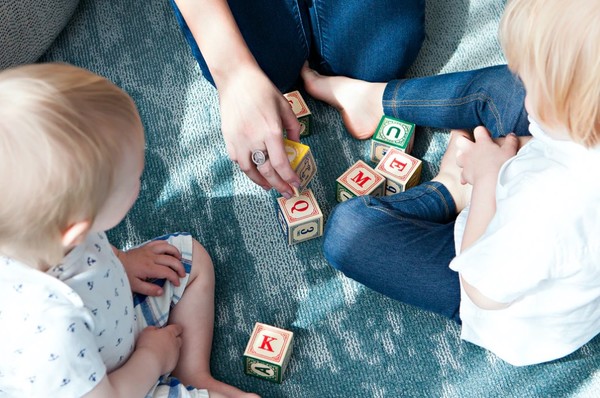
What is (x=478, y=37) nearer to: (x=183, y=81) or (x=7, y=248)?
(x=183, y=81)

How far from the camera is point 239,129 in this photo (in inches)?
42.4

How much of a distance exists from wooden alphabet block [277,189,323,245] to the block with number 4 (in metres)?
0.19

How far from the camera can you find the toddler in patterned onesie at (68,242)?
74 centimetres

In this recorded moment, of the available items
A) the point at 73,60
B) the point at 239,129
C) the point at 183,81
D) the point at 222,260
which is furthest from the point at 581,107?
the point at 73,60

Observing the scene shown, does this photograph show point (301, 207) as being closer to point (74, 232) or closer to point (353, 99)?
point (353, 99)

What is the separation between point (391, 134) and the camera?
1.38 metres

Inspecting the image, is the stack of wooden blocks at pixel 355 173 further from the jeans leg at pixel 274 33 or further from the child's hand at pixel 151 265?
the child's hand at pixel 151 265

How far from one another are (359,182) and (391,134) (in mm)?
128

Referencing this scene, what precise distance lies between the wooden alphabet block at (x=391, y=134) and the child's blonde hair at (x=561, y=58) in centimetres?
51

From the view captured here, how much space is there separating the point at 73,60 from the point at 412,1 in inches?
30.3

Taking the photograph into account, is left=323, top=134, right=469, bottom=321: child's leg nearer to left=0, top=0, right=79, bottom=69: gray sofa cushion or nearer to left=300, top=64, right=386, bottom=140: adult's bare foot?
left=300, top=64, right=386, bottom=140: adult's bare foot

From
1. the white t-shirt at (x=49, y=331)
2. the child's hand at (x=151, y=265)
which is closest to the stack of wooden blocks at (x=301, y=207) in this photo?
the child's hand at (x=151, y=265)

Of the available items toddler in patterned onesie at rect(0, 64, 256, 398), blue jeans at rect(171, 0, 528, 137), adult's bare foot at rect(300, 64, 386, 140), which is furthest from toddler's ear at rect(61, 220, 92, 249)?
adult's bare foot at rect(300, 64, 386, 140)

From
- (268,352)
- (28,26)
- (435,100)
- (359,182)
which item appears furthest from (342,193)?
(28,26)
